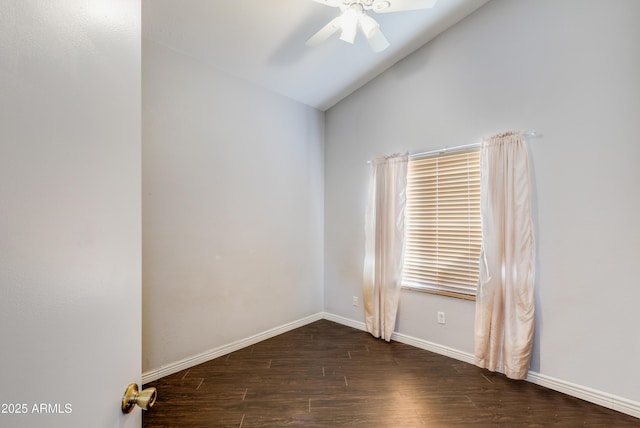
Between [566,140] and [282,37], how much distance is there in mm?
A: 2515

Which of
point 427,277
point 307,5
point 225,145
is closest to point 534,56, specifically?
point 307,5

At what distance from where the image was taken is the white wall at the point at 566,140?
6.57 feet

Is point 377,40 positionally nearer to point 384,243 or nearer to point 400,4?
point 400,4

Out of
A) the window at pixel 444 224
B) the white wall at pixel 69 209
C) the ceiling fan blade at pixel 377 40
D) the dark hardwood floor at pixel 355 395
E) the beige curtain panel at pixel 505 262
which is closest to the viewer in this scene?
the white wall at pixel 69 209

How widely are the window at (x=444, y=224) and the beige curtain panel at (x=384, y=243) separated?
0.12 metres

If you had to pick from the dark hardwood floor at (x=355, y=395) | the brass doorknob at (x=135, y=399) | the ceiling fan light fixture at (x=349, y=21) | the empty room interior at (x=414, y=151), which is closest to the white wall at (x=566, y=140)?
the empty room interior at (x=414, y=151)

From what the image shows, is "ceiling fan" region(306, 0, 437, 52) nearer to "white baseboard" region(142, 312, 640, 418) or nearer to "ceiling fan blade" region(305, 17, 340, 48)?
"ceiling fan blade" region(305, 17, 340, 48)

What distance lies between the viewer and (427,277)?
3.01 meters

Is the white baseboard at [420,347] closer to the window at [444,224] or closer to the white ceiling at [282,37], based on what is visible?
the window at [444,224]

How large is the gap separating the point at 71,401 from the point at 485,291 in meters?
2.79

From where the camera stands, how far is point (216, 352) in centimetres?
275

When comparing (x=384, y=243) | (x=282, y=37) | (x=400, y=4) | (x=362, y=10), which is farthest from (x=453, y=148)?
(x=282, y=37)

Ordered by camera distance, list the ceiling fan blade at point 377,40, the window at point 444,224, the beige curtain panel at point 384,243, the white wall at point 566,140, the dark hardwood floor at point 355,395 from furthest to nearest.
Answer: the beige curtain panel at point 384,243, the window at point 444,224, the ceiling fan blade at point 377,40, the white wall at point 566,140, the dark hardwood floor at point 355,395

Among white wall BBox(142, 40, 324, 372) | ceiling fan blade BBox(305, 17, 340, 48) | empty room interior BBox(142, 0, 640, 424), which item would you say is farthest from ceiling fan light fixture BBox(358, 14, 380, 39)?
white wall BBox(142, 40, 324, 372)
